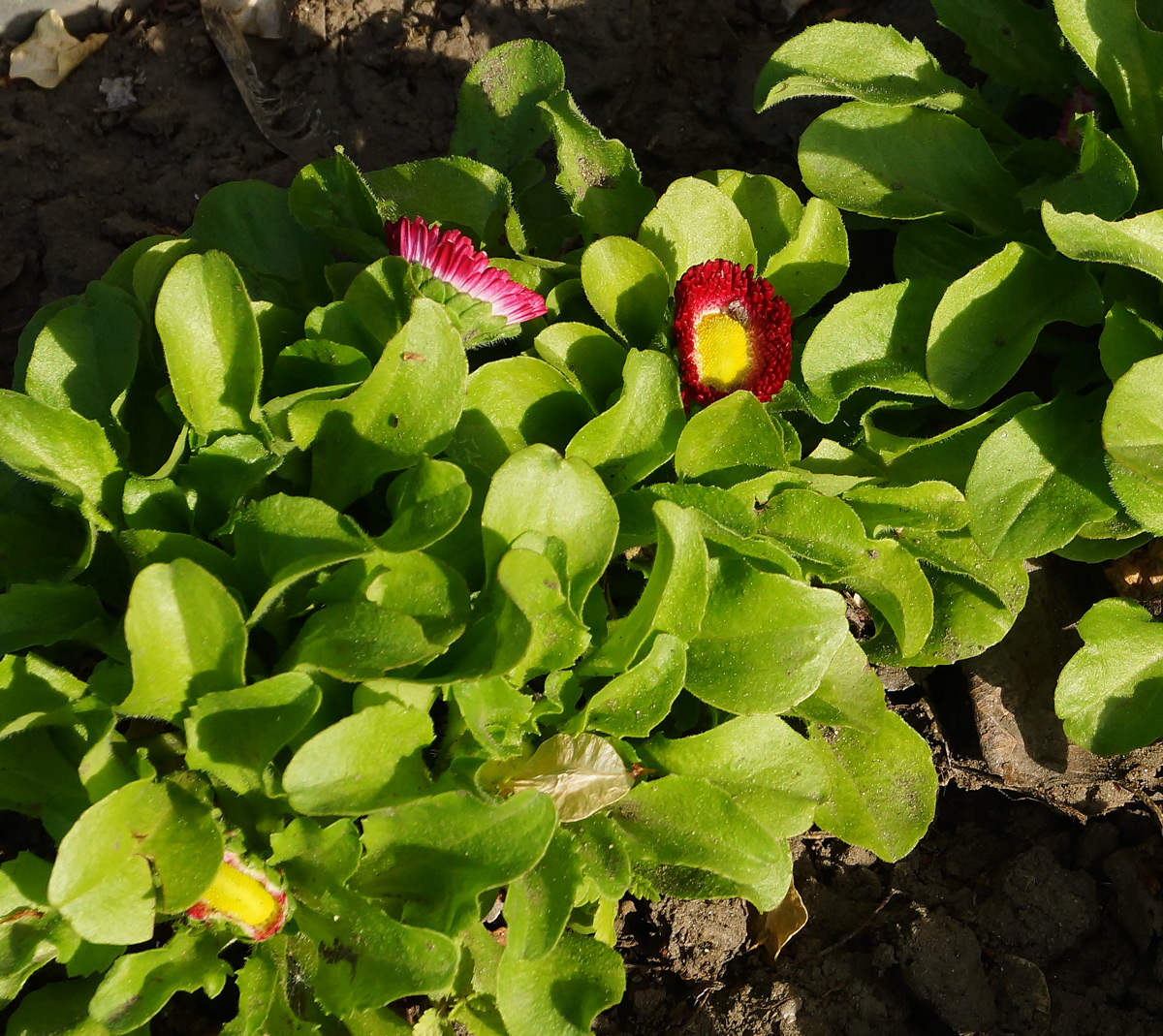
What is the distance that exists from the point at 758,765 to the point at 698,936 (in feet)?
1.66

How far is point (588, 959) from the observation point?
1.84 meters

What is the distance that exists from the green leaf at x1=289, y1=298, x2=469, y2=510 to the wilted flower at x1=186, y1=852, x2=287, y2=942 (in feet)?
2.12

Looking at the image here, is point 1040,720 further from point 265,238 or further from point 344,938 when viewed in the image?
point 265,238

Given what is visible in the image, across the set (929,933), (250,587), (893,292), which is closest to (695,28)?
(893,292)

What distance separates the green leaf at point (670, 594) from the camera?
5.89ft

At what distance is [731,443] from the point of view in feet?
6.63

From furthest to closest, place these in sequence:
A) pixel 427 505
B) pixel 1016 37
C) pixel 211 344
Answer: pixel 1016 37 < pixel 211 344 < pixel 427 505

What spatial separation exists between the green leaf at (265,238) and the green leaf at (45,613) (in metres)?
0.77

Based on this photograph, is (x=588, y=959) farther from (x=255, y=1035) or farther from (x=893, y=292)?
(x=893, y=292)

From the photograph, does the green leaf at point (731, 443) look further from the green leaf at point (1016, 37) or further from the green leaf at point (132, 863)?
the green leaf at point (1016, 37)

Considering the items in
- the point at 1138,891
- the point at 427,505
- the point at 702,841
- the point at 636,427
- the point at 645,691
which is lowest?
the point at 1138,891

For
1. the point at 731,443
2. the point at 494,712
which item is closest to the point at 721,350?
the point at 731,443

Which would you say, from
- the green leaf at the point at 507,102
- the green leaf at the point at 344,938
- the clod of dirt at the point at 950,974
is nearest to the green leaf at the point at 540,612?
the green leaf at the point at 344,938

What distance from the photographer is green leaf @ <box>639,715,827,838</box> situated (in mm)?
1948
